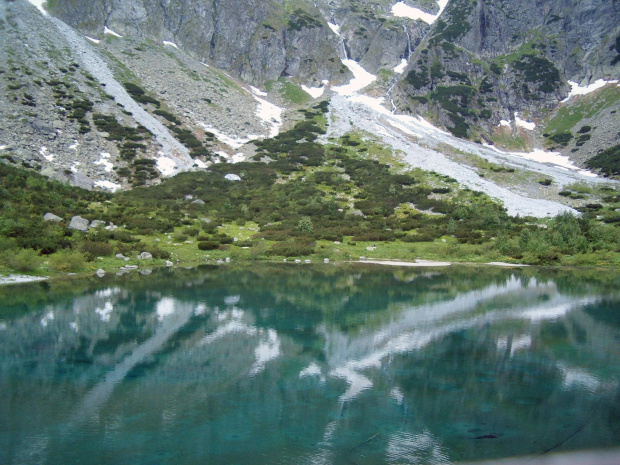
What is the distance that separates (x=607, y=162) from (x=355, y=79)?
6465 centimetres

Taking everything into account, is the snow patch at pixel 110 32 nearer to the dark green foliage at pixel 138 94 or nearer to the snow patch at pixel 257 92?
the dark green foliage at pixel 138 94

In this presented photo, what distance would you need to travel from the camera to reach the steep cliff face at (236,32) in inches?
3775

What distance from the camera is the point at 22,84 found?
197 feet

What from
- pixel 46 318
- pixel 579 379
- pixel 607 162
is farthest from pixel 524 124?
pixel 46 318

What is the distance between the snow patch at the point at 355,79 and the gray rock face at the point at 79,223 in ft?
276

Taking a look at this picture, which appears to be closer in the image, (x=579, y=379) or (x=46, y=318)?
(x=579, y=379)

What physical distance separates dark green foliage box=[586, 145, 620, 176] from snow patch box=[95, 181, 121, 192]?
73349 millimetres

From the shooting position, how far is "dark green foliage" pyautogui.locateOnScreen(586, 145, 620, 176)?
68562mm

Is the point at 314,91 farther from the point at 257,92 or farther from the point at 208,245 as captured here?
the point at 208,245

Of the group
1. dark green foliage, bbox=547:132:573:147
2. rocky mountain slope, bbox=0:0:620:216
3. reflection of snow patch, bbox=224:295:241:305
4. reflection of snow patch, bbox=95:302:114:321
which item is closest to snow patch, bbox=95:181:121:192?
rocky mountain slope, bbox=0:0:620:216

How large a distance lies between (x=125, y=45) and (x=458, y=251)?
85857 millimetres

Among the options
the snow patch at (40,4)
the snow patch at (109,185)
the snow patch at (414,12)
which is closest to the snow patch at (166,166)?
the snow patch at (109,185)

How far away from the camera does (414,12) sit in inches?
5704

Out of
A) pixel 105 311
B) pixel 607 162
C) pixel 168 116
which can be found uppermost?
pixel 168 116
